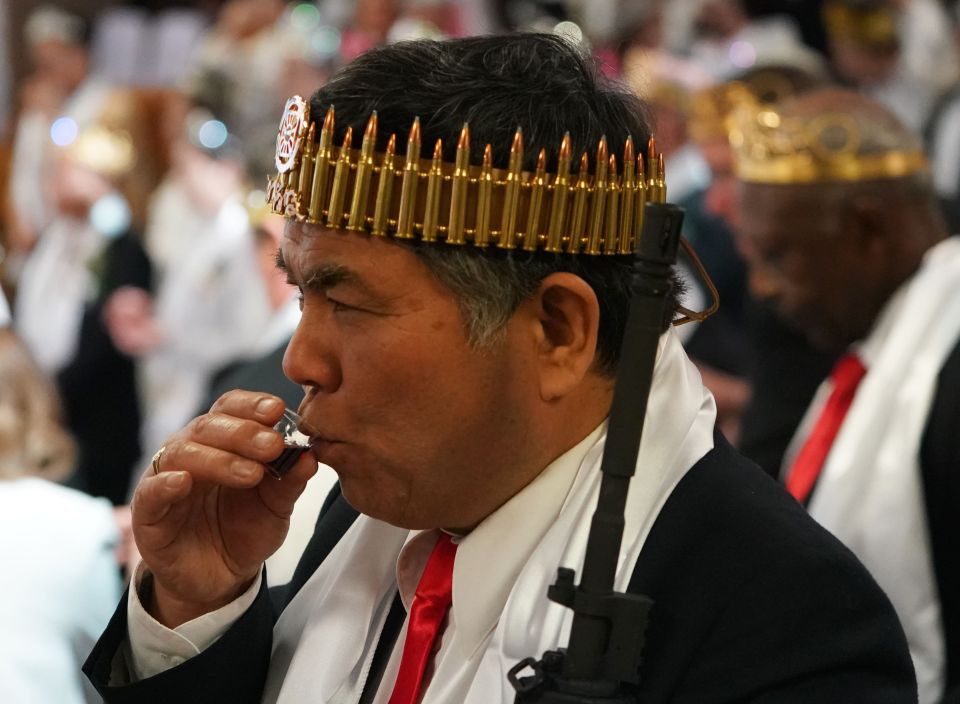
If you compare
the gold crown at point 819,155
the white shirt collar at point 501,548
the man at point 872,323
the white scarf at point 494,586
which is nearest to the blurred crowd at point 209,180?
the man at point 872,323

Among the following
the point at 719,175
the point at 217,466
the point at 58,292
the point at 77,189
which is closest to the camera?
the point at 217,466

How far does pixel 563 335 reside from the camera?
5.73ft

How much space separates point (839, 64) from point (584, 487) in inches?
278

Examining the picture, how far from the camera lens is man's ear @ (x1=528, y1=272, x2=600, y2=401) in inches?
67.9

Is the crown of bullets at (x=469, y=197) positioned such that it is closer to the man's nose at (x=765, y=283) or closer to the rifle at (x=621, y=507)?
the rifle at (x=621, y=507)

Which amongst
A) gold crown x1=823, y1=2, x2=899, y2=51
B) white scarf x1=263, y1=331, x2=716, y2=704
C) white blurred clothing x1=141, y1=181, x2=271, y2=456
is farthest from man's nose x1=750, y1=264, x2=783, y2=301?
gold crown x1=823, y1=2, x2=899, y2=51

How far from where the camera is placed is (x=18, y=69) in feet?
39.3

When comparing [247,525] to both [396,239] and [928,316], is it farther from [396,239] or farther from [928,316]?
[928,316]

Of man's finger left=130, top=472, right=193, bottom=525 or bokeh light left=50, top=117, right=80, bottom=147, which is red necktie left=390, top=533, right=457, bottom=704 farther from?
bokeh light left=50, top=117, right=80, bottom=147

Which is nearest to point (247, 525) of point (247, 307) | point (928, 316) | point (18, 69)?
point (928, 316)

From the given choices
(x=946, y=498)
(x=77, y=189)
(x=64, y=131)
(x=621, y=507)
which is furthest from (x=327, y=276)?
(x=64, y=131)

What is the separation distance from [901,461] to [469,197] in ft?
5.63

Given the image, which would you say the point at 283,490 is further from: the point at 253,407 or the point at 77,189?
the point at 77,189

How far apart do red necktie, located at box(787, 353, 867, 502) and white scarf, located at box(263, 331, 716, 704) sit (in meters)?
1.67
